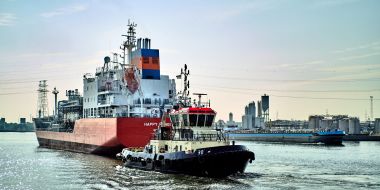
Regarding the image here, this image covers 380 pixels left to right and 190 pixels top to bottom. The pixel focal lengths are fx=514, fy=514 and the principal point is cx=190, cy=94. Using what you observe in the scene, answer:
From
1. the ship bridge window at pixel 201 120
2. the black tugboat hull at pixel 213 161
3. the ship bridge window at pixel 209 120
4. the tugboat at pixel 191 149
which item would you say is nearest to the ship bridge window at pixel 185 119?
the tugboat at pixel 191 149

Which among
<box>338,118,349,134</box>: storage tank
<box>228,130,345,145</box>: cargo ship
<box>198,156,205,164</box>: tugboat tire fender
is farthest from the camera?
<box>338,118,349,134</box>: storage tank

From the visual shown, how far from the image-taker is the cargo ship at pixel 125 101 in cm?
5147

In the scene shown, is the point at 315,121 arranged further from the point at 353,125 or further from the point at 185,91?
the point at 185,91

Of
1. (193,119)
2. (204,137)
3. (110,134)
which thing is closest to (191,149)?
(204,137)

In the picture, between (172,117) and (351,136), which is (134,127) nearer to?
(172,117)

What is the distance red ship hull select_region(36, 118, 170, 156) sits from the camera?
5134cm

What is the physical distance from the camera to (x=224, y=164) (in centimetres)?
3372

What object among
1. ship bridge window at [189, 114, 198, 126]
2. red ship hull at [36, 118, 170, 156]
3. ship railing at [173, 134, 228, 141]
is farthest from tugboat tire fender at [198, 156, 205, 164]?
red ship hull at [36, 118, 170, 156]

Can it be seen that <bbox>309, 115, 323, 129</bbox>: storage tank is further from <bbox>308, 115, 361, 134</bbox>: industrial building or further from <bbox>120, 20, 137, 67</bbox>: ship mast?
<bbox>120, 20, 137, 67</bbox>: ship mast

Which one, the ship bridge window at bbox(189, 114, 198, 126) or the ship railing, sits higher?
the ship bridge window at bbox(189, 114, 198, 126)

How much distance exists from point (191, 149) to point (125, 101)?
77.1ft

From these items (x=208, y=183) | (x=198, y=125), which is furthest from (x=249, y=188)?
(x=198, y=125)

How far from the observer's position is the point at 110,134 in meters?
53.1

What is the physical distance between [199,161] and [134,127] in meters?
18.8
